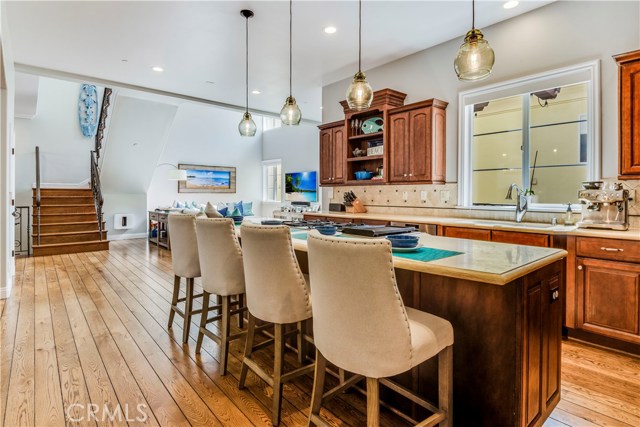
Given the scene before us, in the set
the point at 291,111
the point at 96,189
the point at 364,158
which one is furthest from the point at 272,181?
the point at 291,111

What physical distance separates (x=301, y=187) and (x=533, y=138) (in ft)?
22.6

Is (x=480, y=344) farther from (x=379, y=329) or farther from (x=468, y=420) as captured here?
(x=379, y=329)

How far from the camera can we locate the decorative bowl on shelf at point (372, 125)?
4.92 metres

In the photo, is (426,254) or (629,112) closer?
(426,254)

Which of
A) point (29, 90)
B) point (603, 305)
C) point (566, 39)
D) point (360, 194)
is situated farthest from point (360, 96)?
point (29, 90)

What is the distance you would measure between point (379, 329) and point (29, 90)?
724 cm

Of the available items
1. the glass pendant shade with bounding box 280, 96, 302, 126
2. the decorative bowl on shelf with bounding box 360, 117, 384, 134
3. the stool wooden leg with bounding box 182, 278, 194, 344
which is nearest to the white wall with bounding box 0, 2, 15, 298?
the stool wooden leg with bounding box 182, 278, 194, 344

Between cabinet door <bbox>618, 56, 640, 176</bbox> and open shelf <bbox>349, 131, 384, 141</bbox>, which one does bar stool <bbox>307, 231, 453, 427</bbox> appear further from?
open shelf <bbox>349, 131, 384, 141</bbox>

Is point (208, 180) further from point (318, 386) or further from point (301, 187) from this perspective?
point (318, 386)

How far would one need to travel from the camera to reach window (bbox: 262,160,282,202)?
1137cm

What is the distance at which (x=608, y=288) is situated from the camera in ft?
8.79

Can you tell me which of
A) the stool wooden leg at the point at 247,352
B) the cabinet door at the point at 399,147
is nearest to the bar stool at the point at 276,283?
the stool wooden leg at the point at 247,352

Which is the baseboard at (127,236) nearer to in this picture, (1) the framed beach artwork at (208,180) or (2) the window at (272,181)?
(1) the framed beach artwork at (208,180)

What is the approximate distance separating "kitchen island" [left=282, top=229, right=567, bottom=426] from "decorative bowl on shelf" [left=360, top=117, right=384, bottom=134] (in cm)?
334
